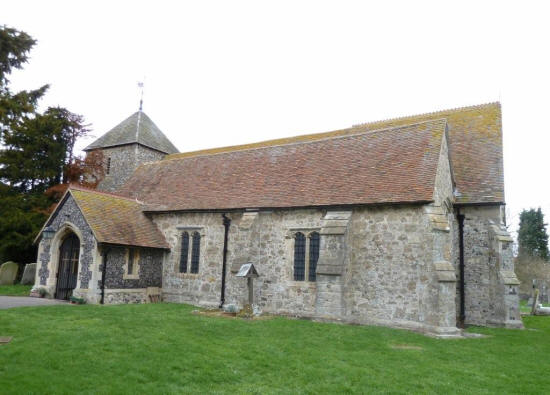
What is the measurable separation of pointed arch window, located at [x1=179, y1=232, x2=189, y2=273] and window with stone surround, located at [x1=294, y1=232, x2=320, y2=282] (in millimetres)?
5853

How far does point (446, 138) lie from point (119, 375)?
50.9 feet

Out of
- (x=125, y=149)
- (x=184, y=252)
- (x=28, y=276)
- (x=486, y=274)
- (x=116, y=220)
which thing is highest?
(x=125, y=149)

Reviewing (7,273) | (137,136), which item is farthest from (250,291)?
(137,136)

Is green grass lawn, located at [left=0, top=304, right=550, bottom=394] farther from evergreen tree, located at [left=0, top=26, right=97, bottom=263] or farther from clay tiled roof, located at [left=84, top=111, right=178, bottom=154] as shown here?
clay tiled roof, located at [left=84, top=111, right=178, bottom=154]

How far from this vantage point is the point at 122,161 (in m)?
31.2

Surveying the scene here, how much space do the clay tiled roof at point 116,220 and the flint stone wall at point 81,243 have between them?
40cm

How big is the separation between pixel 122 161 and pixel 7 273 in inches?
426

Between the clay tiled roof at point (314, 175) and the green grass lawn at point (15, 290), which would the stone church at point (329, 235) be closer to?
the clay tiled roof at point (314, 175)

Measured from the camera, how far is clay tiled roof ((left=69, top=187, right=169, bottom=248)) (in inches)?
715

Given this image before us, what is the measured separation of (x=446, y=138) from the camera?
17859mm

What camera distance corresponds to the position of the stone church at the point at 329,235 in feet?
48.9

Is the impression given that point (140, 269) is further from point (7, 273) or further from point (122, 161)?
point (122, 161)

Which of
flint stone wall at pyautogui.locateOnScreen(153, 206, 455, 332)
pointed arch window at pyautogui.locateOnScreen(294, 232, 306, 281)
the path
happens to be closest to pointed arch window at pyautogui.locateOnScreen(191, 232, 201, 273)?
flint stone wall at pyautogui.locateOnScreen(153, 206, 455, 332)

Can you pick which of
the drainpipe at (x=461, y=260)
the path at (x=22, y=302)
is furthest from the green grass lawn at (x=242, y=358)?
the drainpipe at (x=461, y=260)
